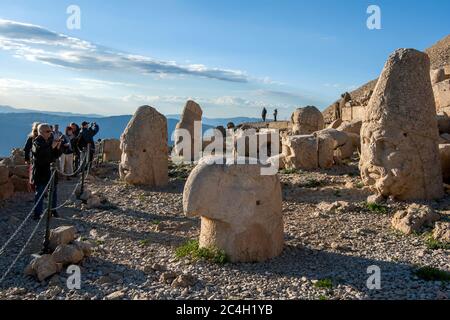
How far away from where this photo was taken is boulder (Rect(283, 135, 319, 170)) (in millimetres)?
14227

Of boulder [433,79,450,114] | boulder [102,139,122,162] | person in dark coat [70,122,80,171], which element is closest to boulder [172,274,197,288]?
person in dark coat [70,122,80,171]

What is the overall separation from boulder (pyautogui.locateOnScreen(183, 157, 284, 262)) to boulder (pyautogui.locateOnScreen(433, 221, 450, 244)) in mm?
3073

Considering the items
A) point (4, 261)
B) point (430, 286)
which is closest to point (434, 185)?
point (430, 286)

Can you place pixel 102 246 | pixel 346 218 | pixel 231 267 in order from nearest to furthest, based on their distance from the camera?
pixel 231 267, pixel 102 246, pixel 346 218

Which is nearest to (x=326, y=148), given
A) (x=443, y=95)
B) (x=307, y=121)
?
(x=307, y=121)

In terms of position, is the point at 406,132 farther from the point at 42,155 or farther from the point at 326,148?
the point at 42,155

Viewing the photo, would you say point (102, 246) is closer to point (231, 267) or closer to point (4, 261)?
point (4, 261)

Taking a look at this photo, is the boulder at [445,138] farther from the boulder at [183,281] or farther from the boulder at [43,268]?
the boulder at [43,268]

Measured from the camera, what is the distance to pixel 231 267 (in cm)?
682

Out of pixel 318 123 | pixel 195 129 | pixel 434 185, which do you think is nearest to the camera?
pixel 434 185

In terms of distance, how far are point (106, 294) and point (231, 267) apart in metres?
1.89

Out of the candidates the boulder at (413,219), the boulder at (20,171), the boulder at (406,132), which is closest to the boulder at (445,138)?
the boulder at (406,132)

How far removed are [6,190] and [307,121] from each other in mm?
12256
